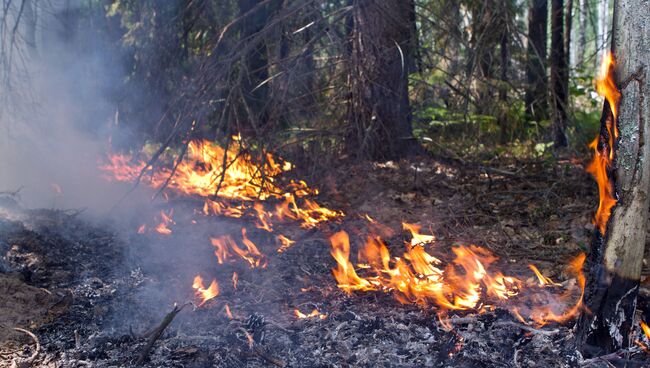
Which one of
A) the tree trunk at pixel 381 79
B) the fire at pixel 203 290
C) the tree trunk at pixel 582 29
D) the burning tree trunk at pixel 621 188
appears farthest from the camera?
the tree trunk at pixel 381 79

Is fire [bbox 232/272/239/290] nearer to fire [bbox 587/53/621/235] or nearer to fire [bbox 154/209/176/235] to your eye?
fire [bbox 154/209/176/235]

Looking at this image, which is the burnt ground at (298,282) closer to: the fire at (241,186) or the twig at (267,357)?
the twig at (267,357)

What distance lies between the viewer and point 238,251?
19.0 feet

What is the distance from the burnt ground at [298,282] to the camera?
383cm

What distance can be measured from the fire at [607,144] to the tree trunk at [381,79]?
10.7ft

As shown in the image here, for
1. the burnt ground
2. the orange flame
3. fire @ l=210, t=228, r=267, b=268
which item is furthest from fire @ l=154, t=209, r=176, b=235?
the orange flame

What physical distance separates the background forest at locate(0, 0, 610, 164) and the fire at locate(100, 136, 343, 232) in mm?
302

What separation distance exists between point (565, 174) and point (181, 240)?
4457 mm

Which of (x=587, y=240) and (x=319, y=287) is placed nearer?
(x=319, y=287)

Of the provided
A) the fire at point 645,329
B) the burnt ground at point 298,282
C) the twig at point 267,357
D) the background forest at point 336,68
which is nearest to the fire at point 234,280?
the burnt ground at point 298,282

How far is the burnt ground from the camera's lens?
3828 mm

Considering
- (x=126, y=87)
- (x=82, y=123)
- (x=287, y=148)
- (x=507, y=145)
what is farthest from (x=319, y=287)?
Answer: (x=82, y=123)

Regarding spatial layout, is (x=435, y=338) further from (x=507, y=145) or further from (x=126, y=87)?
(x=126, y=87)

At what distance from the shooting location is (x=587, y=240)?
548 cm
